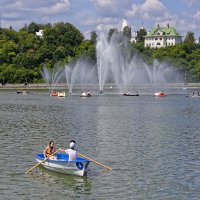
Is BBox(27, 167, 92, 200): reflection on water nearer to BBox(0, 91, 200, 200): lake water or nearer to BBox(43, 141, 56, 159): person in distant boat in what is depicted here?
BBox(0, 91, 200, 200): lake water

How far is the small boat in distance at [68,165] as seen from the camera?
31.5 metres

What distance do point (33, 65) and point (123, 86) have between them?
1883 inches

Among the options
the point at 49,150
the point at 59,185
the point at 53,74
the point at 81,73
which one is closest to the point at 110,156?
the point at 49,150

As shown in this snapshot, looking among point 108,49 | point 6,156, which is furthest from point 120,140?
point 108,49

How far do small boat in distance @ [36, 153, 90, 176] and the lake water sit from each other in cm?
37

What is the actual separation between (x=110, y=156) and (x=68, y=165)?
7375 millimetres

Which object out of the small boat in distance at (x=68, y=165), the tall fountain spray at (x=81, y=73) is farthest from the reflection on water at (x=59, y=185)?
the tall fountain spray at (x=81, y=73)

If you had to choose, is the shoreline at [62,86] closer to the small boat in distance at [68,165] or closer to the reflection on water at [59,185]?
the small boat in distance at [68,165]

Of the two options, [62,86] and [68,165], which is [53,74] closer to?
[62,86]

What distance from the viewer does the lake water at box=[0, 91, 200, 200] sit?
95.7 feet

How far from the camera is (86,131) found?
53.8m

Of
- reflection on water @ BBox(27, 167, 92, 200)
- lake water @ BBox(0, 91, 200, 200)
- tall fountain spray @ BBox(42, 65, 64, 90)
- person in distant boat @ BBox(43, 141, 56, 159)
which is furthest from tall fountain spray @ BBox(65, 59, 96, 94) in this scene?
reflection on water @ BBox(27, 167, 92, 200)

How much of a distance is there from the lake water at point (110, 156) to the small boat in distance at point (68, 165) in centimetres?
37

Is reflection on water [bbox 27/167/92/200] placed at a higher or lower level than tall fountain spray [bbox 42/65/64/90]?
lower
